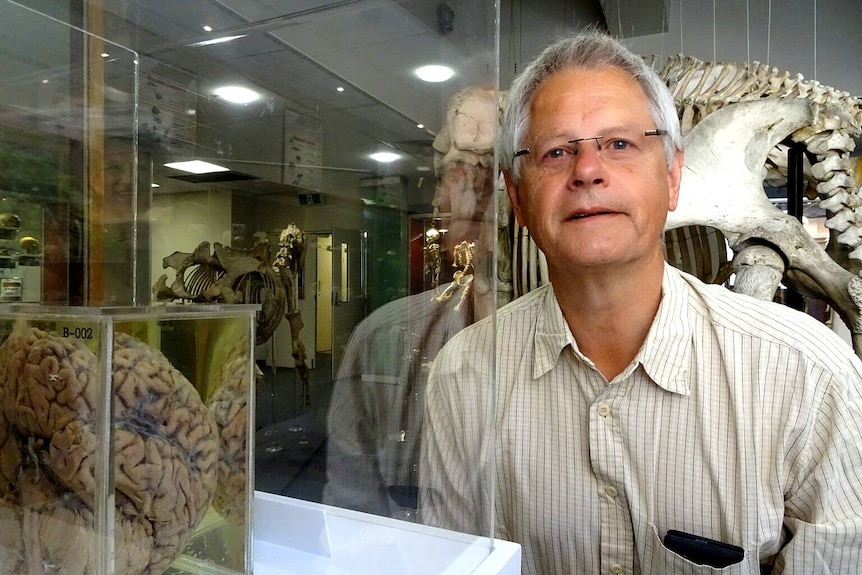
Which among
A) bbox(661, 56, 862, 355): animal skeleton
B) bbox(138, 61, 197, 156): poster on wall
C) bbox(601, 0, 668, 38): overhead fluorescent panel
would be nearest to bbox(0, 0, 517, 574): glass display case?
bbox(138, 61, 197, 156): poster on wall

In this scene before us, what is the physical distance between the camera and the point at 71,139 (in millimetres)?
784

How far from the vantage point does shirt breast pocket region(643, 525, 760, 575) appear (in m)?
0.84

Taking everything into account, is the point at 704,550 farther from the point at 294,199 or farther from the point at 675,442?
the point at 294,199

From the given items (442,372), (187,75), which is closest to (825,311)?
(442,372)

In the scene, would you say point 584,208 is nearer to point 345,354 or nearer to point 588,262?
point 588,262

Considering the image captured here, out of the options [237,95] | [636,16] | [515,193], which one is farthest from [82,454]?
[636,16]

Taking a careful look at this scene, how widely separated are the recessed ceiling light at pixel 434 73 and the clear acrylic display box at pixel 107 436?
1.90 feet

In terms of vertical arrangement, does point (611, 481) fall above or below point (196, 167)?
below

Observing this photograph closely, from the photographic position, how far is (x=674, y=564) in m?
0.85

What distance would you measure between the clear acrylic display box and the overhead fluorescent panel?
339cm

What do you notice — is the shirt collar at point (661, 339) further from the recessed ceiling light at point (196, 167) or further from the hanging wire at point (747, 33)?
the hanging wire at point (747, 33)

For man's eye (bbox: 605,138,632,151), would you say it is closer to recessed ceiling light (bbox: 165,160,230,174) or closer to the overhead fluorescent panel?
recessed ceiling light (bbox: 165,160,230,174)

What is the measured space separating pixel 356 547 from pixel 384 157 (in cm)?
61

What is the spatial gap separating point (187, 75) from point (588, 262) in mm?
641
